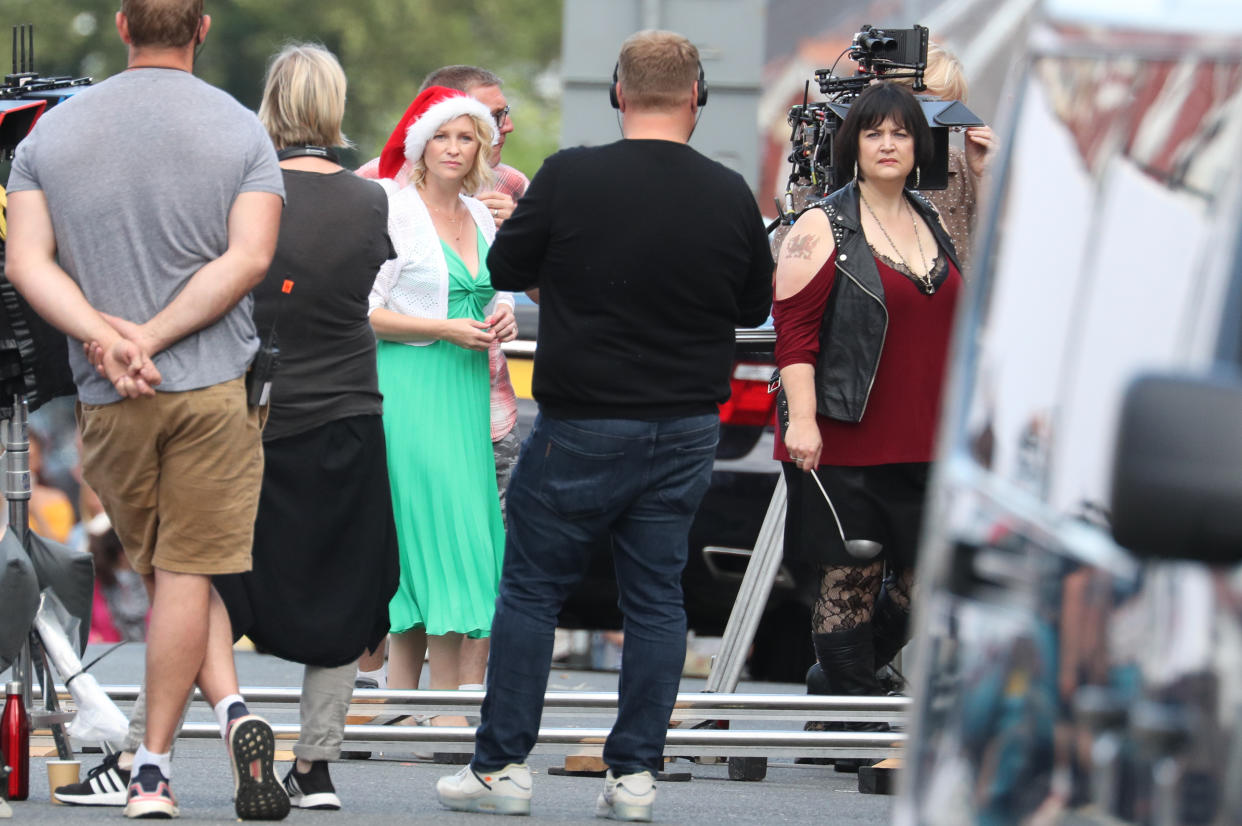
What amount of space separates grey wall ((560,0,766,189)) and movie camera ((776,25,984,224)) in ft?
6.98

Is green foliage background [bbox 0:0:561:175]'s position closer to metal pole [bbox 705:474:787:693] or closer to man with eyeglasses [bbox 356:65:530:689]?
man with eyeglasses [bbox 356:65:530:689]

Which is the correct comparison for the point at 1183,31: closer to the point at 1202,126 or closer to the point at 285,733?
the point at 1202,126

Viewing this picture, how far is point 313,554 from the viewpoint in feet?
17.8

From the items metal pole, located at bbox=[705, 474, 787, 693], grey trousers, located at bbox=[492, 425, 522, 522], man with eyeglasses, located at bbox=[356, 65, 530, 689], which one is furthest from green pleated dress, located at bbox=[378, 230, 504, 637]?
metal pole, located at bbox=[705, 474, 787, 693]

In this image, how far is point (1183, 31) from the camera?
2693mm

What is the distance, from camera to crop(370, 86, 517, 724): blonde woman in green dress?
252 inches

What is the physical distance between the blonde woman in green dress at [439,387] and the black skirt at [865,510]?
1029mm

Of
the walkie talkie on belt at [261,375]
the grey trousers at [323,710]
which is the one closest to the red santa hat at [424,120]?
the walkie talkie on belt at [261,375]

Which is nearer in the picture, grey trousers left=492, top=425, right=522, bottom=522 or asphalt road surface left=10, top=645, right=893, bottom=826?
asphalt road surface left=10, top=645, right=893, bottom=826

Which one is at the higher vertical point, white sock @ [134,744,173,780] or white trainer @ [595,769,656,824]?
white sock @ [134,744,173,780]

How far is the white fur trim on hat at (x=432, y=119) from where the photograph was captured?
21.4 ft

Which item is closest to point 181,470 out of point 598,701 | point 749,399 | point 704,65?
point 598,701

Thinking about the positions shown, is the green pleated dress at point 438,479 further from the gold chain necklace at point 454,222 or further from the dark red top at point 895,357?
A: the dark red top at point 895,357

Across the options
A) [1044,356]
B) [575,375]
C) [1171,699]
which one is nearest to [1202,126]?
[1044,356]
